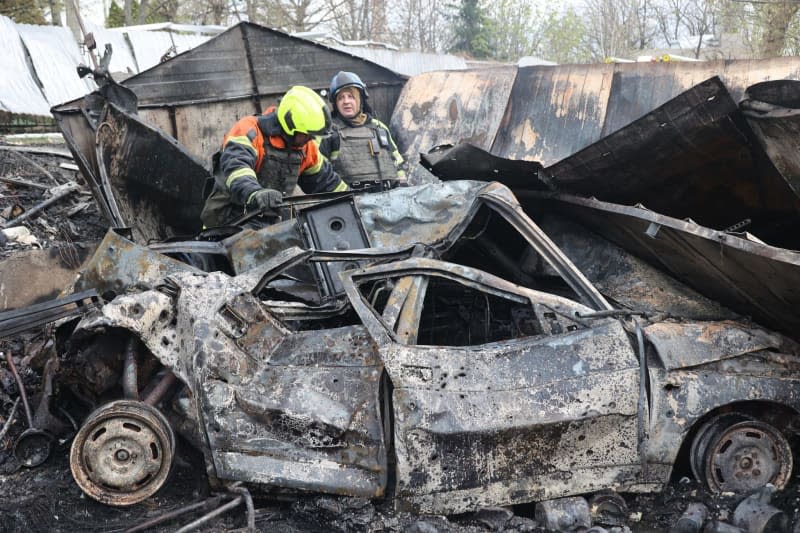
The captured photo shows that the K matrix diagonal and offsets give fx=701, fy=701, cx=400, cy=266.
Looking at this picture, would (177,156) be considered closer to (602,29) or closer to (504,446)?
(504,446)

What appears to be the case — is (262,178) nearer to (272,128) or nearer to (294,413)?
(272,128)

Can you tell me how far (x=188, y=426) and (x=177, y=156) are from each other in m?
3.45

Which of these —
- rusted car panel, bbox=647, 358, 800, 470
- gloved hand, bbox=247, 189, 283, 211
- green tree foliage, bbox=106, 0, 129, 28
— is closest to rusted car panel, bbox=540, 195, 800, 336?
rusted car panel, bbox=647, 358, 800, 470

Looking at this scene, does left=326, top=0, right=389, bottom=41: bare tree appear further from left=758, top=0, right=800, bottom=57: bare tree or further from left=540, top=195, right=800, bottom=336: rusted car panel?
left=540, top=195, right=800, bottom=336: rusted car panel

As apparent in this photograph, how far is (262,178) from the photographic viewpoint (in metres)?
5.66

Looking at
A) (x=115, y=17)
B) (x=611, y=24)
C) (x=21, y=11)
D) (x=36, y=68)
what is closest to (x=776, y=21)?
(x=36, y=68)

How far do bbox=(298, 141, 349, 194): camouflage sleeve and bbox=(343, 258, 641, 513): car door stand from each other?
3175mm

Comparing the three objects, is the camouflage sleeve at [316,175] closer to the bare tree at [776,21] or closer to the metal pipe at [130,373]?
the metal pipe at [130,373]

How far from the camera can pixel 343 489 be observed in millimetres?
2914

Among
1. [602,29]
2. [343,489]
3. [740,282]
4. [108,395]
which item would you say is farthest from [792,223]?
[602,29]

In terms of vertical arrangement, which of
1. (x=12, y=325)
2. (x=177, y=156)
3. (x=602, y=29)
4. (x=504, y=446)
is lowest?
(x=504, y=446)

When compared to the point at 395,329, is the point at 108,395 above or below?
below

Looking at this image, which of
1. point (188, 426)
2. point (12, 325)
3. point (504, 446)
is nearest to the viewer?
point (504, 446)

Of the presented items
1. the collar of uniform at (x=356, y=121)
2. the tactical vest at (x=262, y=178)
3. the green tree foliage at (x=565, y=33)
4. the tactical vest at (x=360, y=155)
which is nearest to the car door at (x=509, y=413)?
the tactical vest at (x=262, y=178)
